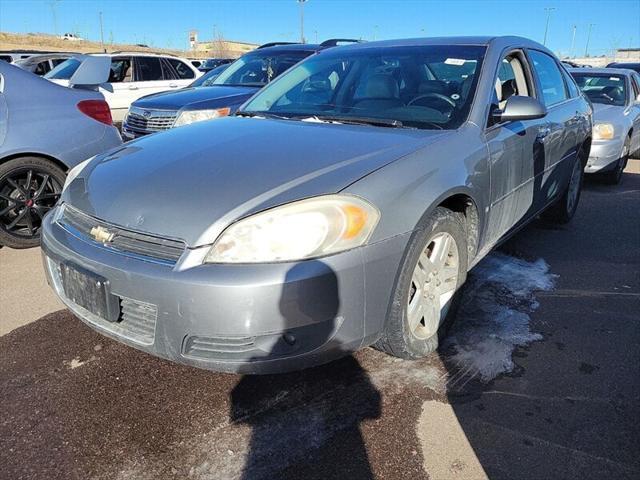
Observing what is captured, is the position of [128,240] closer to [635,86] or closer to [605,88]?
[605,88]

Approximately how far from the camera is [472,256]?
3053 mm

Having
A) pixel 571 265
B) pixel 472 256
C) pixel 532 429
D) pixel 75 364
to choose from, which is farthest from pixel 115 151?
pixel 571 265

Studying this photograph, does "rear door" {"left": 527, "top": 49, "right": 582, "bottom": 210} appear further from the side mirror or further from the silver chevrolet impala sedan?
the side mirror

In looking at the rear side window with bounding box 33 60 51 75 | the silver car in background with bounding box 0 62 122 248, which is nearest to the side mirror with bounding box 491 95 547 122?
the silver car in background with bounding box 0 62 122 248

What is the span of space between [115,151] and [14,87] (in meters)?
1.95

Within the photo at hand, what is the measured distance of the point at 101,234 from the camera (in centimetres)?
221

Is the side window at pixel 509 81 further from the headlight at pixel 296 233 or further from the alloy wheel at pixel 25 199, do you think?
the alloy wheel at pixel 25 199

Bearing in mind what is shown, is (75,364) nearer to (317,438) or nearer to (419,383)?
(317,438)

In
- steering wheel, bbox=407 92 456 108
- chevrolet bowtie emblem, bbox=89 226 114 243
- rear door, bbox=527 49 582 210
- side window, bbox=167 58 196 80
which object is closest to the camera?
chevrolet bowtie emblem, bbox=89 226 114 243

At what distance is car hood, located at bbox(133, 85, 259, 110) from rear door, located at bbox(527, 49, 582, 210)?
3.48 meters

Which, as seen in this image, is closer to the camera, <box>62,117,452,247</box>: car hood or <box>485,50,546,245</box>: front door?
<box>62,117,452,247</box>: car hood

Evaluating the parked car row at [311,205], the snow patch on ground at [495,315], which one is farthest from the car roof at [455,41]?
the snow patch on ground at [495,315]

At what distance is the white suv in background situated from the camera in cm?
1069

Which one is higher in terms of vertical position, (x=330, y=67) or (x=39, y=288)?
(x=330, y=67)
